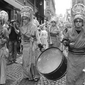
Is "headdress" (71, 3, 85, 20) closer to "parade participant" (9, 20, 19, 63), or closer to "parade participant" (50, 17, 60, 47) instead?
"parade participant" (50, 17, 60, 47)

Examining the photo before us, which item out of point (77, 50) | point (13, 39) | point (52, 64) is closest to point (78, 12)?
point (77, 50)

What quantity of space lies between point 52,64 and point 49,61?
5.7 inches

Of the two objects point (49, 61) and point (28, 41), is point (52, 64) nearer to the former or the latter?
point (49, 61)

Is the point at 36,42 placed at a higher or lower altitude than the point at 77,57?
higher

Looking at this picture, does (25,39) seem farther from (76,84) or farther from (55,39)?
(55,39)

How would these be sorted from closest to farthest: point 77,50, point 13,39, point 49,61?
point 77,50
point 49,61
point 13,39

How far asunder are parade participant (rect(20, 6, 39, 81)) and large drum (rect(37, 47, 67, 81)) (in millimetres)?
1182

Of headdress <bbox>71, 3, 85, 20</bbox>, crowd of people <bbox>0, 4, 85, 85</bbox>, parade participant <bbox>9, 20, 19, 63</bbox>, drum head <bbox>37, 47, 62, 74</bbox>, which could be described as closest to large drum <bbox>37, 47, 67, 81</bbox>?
drum head <bbox>37, 47, 62, 74</bbox>

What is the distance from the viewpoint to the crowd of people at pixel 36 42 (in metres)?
3.34

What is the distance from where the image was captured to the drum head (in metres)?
3.73

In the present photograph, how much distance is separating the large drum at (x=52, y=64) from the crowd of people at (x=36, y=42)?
189mm

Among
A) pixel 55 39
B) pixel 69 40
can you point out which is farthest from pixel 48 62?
pixel 55 39

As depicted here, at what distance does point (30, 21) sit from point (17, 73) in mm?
1877

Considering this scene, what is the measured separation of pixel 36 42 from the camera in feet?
17.0
